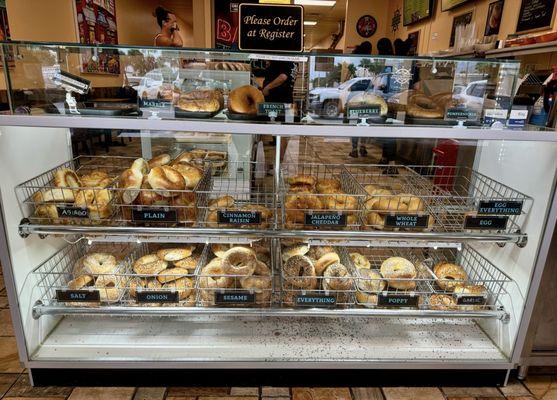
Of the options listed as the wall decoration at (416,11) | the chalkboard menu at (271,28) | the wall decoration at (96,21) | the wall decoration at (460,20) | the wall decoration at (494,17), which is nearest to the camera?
the chalkboard menu at (271,28)

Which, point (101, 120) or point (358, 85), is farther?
point (358, 85)

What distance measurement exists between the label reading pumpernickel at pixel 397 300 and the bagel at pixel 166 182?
3.37 feet

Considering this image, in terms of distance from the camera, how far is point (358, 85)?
147cm

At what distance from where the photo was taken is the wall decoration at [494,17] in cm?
404

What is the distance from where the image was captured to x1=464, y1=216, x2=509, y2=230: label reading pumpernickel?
159cm

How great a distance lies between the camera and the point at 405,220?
1.59 meters

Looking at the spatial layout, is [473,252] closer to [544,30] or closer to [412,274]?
[412,274]

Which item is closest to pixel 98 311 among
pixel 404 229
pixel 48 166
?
pixel 48 166

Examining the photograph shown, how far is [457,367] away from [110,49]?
2.03m

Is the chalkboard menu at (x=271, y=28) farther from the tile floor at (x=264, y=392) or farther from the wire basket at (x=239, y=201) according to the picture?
the tile floor at (x=264, y=392)

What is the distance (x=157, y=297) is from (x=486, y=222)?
1.48 metres

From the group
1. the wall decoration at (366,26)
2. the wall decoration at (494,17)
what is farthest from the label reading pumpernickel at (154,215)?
the wall decoration at (366,26)

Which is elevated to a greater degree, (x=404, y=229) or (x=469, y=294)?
(x=404, y=229)

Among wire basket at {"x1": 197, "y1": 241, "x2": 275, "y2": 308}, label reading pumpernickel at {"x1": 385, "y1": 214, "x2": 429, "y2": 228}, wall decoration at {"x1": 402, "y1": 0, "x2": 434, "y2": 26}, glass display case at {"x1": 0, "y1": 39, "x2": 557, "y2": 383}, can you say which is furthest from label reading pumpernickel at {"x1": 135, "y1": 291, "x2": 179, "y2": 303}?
wall decoration at {"x1": 402, "y1": 0, "x2": 434, "y2": 26}
